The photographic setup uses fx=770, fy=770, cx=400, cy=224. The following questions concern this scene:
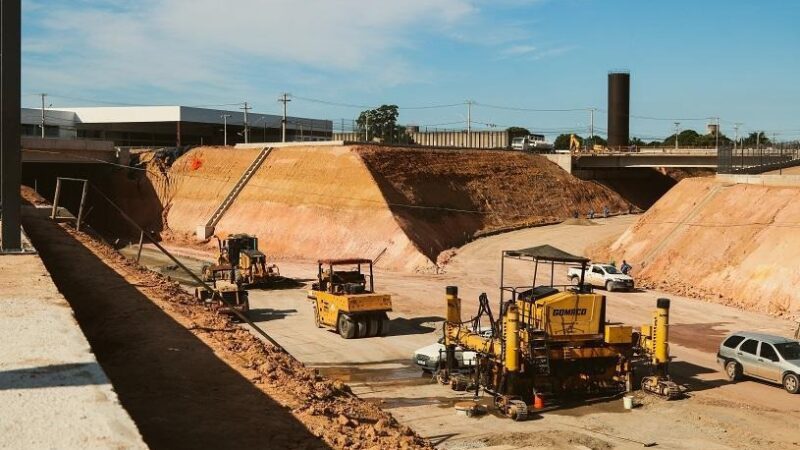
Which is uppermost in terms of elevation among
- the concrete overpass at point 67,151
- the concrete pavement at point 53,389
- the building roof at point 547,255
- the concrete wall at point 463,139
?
the concrete wall at point 463,139

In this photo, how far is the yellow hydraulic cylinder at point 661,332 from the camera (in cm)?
2078

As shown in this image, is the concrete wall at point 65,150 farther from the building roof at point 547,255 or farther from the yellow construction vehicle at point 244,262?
the building roof at point 547,255

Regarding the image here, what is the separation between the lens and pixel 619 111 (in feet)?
295

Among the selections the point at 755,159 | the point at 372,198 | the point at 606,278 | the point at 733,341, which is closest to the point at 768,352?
the point at 733,341

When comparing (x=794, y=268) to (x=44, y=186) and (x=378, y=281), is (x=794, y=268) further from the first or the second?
(x=44, y=186)

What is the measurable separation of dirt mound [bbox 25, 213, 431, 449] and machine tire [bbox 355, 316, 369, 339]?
940 centimetres

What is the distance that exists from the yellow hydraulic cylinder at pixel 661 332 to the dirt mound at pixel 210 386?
10397mm

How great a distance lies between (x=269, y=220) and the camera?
58125 mm

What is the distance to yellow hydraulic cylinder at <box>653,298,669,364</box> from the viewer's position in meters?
20.8

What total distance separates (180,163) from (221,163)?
5109mm

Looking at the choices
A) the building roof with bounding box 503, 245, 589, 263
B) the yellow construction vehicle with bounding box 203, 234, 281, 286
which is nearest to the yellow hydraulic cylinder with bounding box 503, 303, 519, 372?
the building roof with bounding box 503, 245, 589, 263

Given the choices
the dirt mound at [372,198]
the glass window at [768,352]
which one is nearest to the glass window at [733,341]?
the glass window at [768,352]

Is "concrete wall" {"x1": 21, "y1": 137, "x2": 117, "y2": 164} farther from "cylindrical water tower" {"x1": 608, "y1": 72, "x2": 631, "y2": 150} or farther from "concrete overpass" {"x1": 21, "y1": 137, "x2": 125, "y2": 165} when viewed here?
"cylindrical water tower" {"x1": 608, "y1": 72, "x2": 631, "y2": 150}

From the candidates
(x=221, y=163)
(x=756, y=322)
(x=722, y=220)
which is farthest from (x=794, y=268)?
(x=221, y=163)
